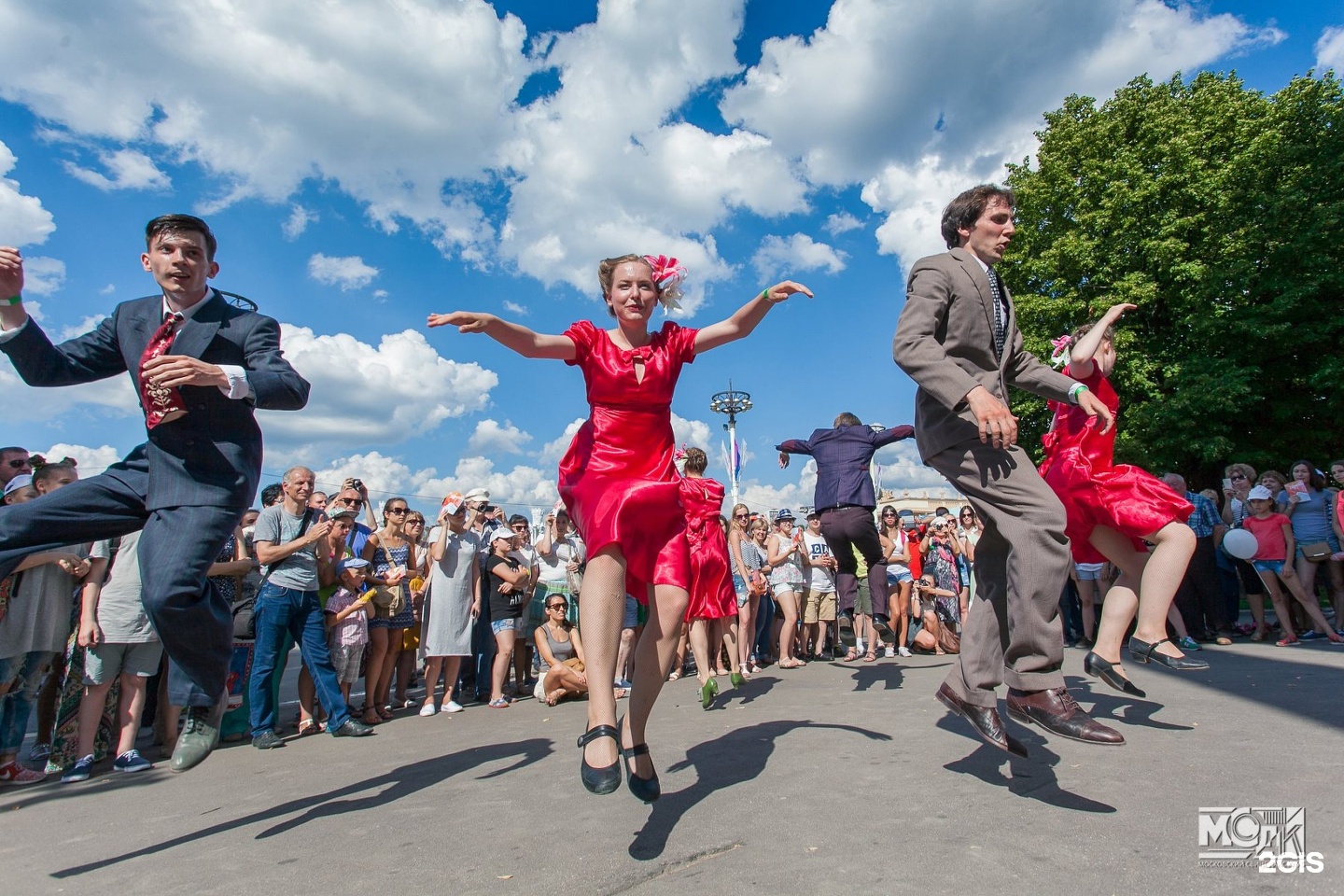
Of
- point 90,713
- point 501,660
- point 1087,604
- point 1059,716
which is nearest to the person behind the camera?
point 1059,716

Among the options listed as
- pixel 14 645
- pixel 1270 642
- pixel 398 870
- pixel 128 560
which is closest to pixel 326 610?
pixel 128 560

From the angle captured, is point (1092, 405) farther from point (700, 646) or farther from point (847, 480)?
point (700, 646)

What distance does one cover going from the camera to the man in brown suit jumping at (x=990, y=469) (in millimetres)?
3100

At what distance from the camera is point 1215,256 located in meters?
19.9

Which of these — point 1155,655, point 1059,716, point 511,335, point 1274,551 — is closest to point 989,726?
point 1059,716

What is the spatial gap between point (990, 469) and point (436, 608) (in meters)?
5.84

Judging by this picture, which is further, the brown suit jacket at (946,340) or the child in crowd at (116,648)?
the child in crowd at (116,648)

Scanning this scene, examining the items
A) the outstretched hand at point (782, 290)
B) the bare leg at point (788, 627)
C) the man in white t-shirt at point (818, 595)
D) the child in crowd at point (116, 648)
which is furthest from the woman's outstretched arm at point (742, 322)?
the man in white t-shirt at point (818, 595)

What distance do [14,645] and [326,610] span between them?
213 cm

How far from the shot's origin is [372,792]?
4.11 meters

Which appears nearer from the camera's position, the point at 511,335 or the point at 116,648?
the point at 511,335

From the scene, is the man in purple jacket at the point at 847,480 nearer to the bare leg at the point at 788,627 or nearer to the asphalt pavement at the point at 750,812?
the asphalt pavement at the point at 750,812

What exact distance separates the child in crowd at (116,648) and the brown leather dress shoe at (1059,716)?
550 cm

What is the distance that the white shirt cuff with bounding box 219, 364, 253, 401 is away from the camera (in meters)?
2.99
